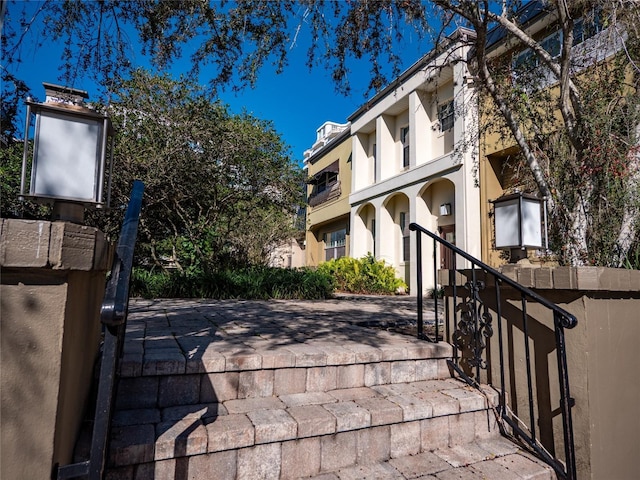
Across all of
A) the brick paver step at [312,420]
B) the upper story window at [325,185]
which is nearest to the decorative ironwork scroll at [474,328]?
the brick paver step at [312,420]

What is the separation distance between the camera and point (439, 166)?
32.9 ft

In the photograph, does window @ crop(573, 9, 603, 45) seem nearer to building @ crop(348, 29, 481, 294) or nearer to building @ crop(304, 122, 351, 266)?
building @ crop(348, 29, 481, 294)

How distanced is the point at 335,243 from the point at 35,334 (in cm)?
1562

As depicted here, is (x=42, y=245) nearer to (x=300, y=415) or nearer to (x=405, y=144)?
(x=300, y=415)

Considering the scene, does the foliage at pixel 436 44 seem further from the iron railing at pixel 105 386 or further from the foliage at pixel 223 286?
the foliage at pixel 223 286

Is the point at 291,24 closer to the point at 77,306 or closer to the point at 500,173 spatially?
the point at 77,306

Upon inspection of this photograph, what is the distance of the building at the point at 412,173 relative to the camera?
30.1ft

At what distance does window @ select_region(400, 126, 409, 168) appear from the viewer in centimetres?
1227

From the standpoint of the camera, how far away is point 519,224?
2.86 m

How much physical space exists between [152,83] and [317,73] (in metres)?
4.24

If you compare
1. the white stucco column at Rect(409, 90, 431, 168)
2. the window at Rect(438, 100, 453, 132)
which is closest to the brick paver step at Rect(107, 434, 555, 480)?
the window at Rect(438, 100, 453, 132)

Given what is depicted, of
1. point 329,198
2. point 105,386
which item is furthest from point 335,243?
point 105,386

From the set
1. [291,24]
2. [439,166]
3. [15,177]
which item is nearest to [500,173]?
[439,166]

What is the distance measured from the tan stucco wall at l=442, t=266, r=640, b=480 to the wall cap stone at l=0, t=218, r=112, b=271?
2476 mm
